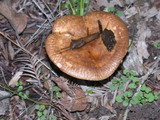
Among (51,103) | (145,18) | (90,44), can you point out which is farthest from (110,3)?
(51,103)

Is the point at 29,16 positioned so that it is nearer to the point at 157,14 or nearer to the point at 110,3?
the point at 110,3

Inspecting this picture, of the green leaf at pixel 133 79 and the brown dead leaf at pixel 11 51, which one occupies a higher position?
the brown dead leaf at pixel 11 51

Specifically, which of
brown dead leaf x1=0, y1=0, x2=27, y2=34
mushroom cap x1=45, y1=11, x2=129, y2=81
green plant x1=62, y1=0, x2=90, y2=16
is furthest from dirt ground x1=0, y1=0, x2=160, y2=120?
mushroom cap x1=45, y1=11, x2=129, y2=81

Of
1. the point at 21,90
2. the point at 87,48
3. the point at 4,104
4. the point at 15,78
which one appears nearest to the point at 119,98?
the point at 87,48

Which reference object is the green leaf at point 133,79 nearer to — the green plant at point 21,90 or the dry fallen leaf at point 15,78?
the green plant at point 21,90

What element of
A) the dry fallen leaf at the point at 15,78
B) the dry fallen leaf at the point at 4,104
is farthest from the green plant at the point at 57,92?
the dry fallen leaf at the point at 4,104

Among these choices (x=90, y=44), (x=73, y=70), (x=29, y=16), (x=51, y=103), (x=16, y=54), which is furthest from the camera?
(x=29, y=16)
